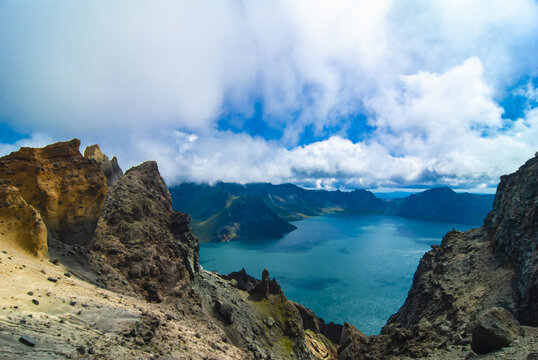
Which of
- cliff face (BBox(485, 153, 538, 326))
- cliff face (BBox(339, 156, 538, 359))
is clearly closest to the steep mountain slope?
cliff face (BBox(339, 156, 538, 359))

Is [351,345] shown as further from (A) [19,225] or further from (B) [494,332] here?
(A) [19,225]

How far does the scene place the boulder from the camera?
26.7m

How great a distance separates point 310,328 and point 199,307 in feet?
168

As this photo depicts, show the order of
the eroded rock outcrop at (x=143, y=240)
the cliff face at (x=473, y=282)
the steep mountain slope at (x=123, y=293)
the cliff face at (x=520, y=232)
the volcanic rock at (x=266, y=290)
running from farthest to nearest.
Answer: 1. the volcanic rock at (x=266, y=290)
2. the cliff face at (x=520, y=232)
3. the cliff face at (x=473, y=282)
4. the eroded rock outcrop at (x=143, y=240)
5. the steep mountain slope at (x=123, y=293)

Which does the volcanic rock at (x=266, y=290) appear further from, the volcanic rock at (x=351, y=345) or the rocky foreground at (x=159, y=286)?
the volcanic rock at (x=351, y=345)

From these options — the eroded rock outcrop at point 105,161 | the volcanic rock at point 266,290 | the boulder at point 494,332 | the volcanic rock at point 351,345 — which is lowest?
the volcanic rock at point 351,345

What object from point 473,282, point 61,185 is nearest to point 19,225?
point 61,185

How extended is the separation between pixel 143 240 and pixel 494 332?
45495 millimetres

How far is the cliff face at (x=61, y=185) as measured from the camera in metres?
28.4

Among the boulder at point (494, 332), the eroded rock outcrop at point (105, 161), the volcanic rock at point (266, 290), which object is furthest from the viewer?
the volcanic rock at point (266, 290)

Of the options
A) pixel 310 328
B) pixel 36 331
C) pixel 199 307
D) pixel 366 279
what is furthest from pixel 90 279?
pixel 366 279

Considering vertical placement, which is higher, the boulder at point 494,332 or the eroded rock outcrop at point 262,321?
the boulder at point 494,332

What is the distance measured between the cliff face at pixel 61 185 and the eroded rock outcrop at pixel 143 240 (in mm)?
4612

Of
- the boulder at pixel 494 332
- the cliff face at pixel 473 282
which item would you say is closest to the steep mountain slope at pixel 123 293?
the cliff face at pixel 473 282
